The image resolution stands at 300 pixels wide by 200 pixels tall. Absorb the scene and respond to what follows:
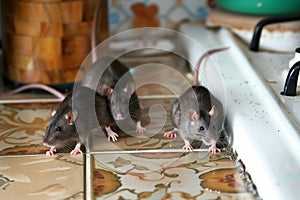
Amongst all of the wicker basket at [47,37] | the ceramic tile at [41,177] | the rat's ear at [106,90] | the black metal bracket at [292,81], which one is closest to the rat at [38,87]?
the wicker basket at [47,37]

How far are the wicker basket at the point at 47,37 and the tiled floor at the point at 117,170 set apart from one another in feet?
0.44

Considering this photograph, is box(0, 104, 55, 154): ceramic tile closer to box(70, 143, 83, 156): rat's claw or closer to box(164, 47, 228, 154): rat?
box(70, 143, 83, 156): rat's claw

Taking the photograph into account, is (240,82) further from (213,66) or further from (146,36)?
(146,36)

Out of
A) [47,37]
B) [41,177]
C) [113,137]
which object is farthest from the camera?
[47,37]

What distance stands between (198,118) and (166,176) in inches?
4.8

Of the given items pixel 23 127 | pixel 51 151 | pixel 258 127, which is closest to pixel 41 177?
pixel 51 151

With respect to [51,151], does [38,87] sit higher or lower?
higher

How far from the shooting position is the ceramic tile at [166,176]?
72 centimetres

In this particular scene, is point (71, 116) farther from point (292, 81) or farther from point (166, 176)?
point (292, 81)

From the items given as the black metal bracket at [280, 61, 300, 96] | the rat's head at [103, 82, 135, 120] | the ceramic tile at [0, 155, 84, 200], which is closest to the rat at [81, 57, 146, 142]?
the rat's head at [103, 82, 135, 120]

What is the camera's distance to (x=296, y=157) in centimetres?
73

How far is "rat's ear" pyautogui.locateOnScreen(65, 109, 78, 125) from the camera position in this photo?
33.0 inches

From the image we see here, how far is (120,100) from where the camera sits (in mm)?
896

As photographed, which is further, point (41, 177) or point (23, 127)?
point (23, 127)
